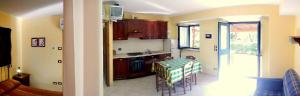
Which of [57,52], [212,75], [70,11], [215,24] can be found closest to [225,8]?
[215,24]

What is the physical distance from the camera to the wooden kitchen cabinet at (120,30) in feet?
19.4

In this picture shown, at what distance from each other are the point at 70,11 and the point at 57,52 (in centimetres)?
384

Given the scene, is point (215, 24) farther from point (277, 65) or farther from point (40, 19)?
point (40, 19)

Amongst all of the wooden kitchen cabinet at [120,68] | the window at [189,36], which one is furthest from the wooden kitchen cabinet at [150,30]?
the window at [189,36]

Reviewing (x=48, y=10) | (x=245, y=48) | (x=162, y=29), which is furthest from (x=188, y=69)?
(x=48, y=10)

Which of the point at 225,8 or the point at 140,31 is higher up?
the point at 225,8

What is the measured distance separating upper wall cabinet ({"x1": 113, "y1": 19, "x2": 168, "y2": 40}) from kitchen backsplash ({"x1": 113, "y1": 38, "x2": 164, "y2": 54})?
326 mm

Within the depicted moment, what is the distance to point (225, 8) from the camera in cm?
514

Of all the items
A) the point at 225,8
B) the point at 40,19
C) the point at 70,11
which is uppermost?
the point at 225,8

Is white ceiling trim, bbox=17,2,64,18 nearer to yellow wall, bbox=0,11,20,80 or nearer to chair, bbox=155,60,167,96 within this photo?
yellow wall, bbox=0,11,20,80

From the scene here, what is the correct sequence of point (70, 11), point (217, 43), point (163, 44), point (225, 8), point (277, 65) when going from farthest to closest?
point (163, 44)
point (217, 43)
point (225, 8)
point (277, 65)
point (70, 11)

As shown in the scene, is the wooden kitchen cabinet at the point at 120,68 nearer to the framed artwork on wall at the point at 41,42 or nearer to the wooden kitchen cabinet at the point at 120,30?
the wooden kitchen cabinet at the point at 120,30

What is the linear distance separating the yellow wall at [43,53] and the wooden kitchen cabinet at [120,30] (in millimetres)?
1620

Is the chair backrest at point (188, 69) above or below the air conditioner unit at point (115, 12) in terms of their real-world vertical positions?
below
